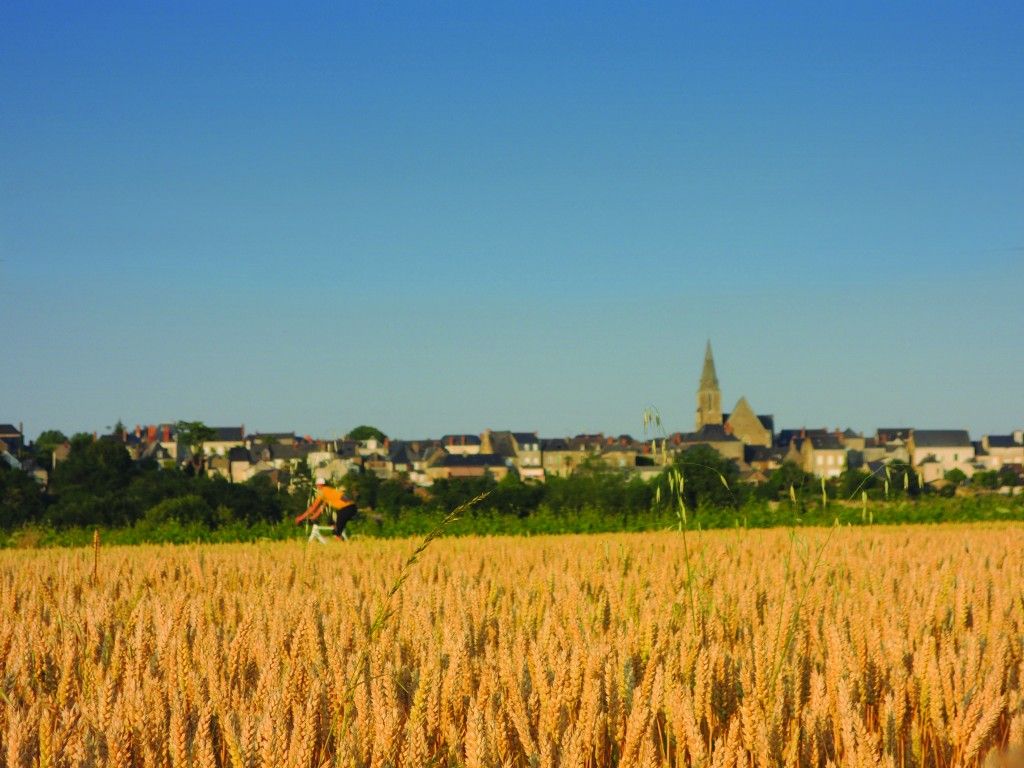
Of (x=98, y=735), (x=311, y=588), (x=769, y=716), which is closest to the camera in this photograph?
(x=98, y=735)

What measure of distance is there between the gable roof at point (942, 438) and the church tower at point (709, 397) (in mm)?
44396

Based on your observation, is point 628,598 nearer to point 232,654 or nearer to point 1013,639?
point 1013,639

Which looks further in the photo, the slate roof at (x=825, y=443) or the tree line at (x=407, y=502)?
the slate roof at (x=825, y=443)

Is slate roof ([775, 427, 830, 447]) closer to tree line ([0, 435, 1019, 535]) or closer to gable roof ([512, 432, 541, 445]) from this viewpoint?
gable roof ([512, 432, 541, 445])

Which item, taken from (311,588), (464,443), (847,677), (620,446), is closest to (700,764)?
(847,677)

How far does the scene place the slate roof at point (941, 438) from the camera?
449ft

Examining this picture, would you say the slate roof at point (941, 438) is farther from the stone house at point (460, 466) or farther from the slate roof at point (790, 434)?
the stone house at point (460, 466)

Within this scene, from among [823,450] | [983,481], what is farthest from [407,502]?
[823,450]

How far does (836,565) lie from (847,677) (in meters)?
4.86

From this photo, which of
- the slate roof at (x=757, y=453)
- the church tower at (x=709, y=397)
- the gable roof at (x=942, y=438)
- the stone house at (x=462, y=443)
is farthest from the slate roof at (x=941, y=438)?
the stone house at (x=462, y=443)

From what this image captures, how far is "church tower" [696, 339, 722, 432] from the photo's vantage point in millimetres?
181000

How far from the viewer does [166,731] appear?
2865 mm

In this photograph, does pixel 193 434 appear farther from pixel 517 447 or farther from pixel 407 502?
pixel 407 502

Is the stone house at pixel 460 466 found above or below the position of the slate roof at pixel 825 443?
below
